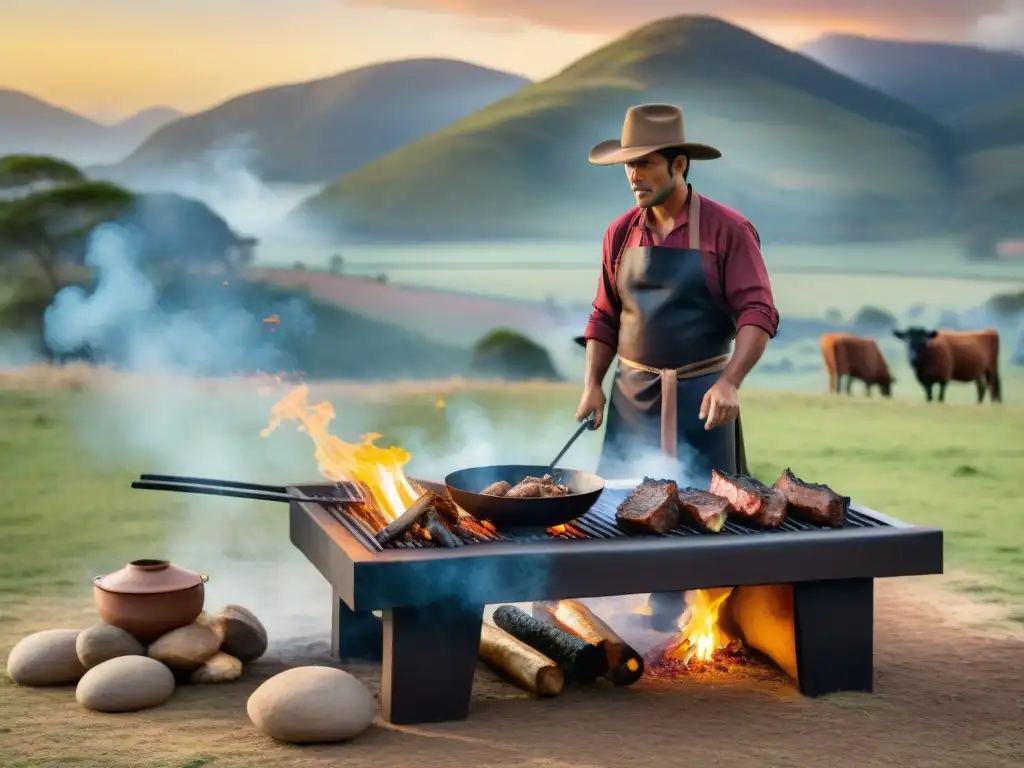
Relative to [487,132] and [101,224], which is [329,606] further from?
[487,132]

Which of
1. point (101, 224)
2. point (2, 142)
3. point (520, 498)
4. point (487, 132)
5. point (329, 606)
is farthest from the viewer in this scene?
point (487, 132)

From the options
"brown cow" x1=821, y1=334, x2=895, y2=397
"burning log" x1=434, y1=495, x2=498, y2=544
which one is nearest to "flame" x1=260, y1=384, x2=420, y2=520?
"burning log" x1=434, y1=495, x2=498, y2=544

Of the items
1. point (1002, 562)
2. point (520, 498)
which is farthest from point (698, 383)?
point (1002, 562)

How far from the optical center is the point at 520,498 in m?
4.03

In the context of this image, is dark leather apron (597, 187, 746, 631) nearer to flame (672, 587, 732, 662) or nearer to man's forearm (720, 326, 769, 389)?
man's forearm (720, 326, 769, 389)

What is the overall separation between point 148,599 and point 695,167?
1918cm

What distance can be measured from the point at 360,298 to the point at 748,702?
1404cm

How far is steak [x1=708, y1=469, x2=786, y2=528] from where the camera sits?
4285 millimetres

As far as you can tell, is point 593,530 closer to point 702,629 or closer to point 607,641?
point 607,641

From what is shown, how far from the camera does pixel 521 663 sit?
452 cm

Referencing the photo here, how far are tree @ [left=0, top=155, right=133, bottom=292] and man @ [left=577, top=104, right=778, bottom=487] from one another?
13.9 metres

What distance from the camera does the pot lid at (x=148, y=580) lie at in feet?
14.8

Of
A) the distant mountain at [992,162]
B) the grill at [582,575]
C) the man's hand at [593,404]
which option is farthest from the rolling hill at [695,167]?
the grill at [582,575]

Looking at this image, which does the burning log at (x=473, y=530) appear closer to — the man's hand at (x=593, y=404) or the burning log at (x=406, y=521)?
the burning log at (x=406, y=521)
